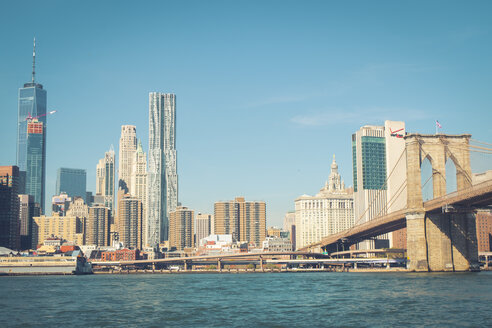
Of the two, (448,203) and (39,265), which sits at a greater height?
(448,203)

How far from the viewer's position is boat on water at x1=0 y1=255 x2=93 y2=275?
6417 inches

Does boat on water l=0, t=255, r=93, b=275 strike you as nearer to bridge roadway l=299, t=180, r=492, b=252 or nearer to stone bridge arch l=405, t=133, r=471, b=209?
bridge roadway l=299, t=180, r=492, b=252

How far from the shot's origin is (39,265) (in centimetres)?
16438

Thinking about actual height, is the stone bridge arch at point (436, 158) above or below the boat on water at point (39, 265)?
above

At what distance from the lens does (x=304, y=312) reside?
4700 centimetres

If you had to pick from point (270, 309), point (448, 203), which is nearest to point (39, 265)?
point (448, 203)

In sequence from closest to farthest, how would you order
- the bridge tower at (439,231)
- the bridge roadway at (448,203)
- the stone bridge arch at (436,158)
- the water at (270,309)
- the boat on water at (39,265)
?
the water at (270,309)
the bridge roadway at (448,203)
the bridge tower at (439,231)
the stone bridge arch at (436,158)
the boat on water at (39,265)

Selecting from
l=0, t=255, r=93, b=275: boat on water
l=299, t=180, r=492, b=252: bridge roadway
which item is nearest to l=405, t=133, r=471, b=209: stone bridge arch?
l=299, t=180, r=492, b=252: bridge roadway

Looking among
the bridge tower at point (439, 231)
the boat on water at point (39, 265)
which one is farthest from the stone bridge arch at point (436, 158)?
the boat on water at point (39, 265)

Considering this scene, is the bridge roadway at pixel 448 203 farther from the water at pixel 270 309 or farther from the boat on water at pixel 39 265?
the boat on water at pixel 39 265

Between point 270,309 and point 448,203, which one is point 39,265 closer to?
point 448,203

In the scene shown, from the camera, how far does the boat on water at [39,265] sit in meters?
163

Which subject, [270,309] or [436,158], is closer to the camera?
[270,309]

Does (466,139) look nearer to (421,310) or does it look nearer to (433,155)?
(433,155)
